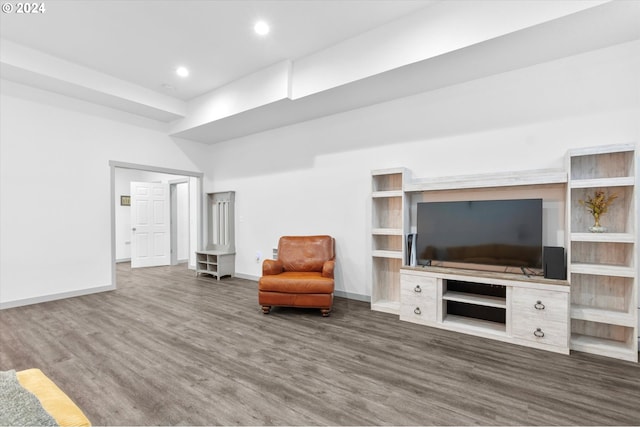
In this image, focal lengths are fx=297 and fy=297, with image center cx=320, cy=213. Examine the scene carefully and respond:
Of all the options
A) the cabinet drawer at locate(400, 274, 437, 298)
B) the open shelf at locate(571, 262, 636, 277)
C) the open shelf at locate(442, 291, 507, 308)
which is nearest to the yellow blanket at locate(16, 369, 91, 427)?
the cabinet drawer at locate(400, 274, 437, 298)

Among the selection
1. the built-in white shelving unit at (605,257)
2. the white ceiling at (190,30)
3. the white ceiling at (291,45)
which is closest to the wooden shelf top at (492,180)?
the built-in white shelving unit at (605,257)

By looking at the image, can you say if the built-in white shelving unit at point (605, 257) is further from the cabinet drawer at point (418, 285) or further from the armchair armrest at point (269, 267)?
the armchair armrest at point (269, 267)

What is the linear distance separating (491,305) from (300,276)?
207cm

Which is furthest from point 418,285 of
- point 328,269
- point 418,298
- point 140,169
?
point 140,169

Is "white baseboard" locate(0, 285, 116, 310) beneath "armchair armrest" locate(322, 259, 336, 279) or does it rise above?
beneath

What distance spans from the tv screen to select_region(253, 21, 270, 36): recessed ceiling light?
2.58 m

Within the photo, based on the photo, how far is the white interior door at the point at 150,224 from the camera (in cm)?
687

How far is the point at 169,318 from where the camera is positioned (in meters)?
3.42

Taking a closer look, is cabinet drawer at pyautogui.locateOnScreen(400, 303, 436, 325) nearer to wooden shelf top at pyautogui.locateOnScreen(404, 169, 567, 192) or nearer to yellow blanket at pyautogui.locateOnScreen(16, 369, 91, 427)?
wooden shelf top at pyautogui.locateOnScreen(404, 169, 567, 192)

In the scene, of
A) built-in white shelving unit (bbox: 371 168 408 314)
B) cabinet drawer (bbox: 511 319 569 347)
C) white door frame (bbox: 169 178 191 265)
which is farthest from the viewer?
white door frame (bbox: 169 178 191 265)

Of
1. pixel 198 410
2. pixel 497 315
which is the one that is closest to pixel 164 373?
pixel 198 410

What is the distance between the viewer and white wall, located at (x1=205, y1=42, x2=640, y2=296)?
2.81 m

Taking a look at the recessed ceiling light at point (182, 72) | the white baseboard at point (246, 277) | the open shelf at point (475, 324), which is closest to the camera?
the open shelf at point (475, 324)

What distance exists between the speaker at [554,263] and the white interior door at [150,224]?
24.2ft
